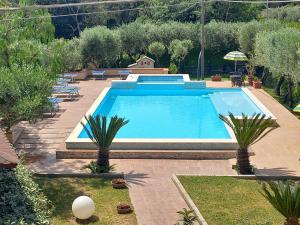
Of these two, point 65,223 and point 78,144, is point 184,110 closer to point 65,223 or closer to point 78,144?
point 78,144

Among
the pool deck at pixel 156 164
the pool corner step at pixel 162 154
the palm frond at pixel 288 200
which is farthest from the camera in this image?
the pool corner step at pixel 162 154

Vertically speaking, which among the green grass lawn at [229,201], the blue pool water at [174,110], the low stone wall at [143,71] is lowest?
the blue pool water at [174,110]

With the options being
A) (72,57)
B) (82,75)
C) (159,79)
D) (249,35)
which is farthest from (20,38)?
(249,35)

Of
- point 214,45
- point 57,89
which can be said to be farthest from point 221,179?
point 214,45

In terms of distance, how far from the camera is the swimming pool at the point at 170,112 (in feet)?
61.5

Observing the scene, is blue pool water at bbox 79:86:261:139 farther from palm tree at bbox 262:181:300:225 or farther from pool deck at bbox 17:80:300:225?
palm tree at bbox 262:181:300:225

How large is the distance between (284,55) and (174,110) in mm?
6515

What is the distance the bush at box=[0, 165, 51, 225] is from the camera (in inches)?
403

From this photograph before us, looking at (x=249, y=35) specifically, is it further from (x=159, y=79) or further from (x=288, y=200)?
(x=288, y=200)

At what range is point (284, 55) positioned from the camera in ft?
80.5

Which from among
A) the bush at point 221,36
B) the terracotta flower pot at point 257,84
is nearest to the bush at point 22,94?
the terracotta flower pot at point 257,84

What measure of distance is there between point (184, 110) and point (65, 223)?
1597 centimetres

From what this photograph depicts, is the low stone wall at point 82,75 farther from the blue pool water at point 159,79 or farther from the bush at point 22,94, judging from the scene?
the bush at point 22,94

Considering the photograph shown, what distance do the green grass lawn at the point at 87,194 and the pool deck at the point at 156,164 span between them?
46 cm
